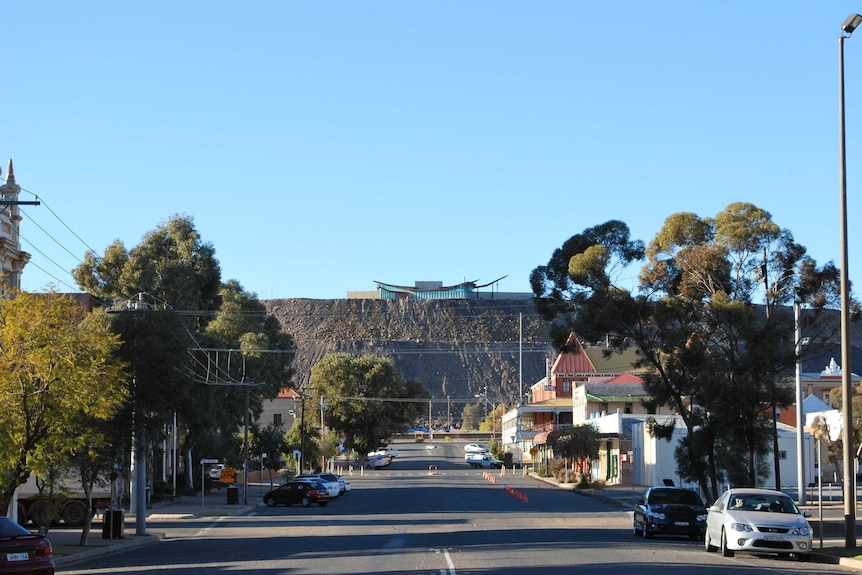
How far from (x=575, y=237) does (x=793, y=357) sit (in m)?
8.83

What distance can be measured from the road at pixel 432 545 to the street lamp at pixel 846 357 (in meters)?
2.02

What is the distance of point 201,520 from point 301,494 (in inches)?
380

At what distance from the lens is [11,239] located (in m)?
32.8

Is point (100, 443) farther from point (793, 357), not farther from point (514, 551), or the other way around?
point (793, 357)

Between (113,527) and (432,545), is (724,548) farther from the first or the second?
(113,527)

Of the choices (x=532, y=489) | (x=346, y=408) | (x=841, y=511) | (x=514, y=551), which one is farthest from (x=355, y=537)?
(x=346, y=408)

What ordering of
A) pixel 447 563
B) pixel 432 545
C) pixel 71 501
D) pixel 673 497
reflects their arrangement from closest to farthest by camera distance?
pixel 447 563 → pixel 432 545 → pixel 673 497 → pixel 71 501

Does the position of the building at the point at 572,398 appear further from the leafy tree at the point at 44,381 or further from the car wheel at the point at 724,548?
the leafy tree at the point at 44,381

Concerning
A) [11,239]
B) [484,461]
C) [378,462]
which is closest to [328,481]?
[11,239]

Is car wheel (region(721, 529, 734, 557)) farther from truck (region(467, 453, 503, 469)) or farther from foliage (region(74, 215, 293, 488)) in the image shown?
truck (region(467, 453, 503, 469))

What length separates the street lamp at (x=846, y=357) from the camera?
917 inches

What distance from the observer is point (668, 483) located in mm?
34906

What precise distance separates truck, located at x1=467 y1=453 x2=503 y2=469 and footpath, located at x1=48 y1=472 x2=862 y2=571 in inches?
1247

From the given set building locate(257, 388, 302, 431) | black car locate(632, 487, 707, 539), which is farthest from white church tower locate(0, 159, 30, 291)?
building locate(257, 388, 302, 431)
